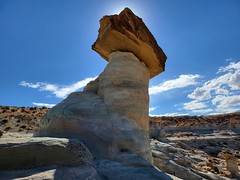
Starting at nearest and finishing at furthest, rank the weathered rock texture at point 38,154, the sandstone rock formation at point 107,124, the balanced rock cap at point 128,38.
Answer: the weathered rock texture at point 38,154 < the sandstone rock formation at point 107,124 < the balanced rock cap at point 128,38

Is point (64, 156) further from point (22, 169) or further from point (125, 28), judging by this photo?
point (125, 28)

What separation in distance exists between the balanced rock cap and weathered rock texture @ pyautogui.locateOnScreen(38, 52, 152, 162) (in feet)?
1.14

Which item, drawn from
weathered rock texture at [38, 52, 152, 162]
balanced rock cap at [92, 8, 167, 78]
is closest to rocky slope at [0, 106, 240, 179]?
weathered rock texture at [38, 52, 152, 162]

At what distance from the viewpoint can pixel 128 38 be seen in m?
7.69

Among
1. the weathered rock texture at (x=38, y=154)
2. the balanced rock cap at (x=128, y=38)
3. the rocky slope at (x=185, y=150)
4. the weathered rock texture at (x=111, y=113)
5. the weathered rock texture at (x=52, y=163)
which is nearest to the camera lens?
the weathered rock texture at (x=52, y=163)

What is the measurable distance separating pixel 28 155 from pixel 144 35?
215 inches

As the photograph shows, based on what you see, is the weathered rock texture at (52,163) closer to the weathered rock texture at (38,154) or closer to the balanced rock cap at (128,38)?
the weathered rock texture at (38,154)

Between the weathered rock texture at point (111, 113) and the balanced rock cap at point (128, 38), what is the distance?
346 mm

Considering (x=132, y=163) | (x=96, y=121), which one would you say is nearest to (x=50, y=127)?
(x=96, y=121)

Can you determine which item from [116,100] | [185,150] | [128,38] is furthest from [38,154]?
[185,150]

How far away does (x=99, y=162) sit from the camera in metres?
4.74

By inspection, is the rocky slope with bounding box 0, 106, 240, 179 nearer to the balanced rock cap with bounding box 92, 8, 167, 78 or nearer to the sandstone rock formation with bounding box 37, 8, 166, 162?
the sandstone rock formation with bounding box 37, 8, 166, 162

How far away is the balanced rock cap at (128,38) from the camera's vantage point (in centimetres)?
766

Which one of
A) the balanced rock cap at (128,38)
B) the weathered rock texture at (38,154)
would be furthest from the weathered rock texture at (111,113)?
the weathered rock texture at (38,154)
